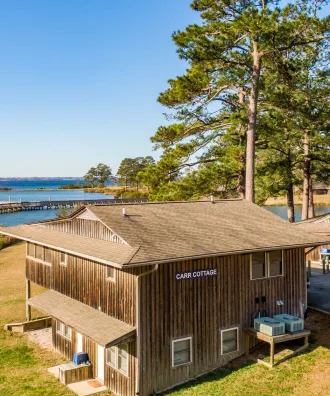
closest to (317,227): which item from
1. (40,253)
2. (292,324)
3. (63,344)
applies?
(292,324)

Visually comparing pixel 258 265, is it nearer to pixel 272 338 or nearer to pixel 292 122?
pixel 272 338

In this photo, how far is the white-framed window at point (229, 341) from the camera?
48.6ft

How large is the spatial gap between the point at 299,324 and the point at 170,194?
1403 cm

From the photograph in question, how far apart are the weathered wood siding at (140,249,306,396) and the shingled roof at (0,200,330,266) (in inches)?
27.7

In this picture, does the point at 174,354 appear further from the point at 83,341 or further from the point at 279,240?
the point at 279,240

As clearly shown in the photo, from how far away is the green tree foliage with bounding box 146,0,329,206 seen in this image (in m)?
24.9

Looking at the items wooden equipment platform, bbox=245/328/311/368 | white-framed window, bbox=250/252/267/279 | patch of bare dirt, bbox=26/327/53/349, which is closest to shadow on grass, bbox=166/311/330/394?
wooden equipment platform, bbox=245/328/311/368

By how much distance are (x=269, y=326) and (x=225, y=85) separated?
57.5 feet

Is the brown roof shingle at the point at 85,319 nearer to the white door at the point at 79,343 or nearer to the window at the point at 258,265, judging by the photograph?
the white door at the point at 79,343

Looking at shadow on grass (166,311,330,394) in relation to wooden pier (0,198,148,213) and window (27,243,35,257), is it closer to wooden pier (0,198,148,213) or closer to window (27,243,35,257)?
window (27,243,35,257)

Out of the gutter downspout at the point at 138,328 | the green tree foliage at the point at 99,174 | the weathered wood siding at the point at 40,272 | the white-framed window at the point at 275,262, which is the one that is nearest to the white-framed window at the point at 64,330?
the weathered wood siding at the point at 40,272

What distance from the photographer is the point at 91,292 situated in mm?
15578

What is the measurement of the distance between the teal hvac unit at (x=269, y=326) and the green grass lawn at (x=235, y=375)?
1.19 metres

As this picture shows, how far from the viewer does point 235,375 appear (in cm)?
1384
